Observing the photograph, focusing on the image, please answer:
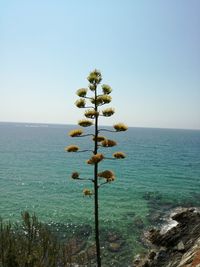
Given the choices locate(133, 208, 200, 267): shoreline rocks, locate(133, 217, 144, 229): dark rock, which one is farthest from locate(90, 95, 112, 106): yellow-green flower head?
locate(133, 217, 144, 229): dark rock

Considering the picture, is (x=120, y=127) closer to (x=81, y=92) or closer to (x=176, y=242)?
(x=81, y=92)

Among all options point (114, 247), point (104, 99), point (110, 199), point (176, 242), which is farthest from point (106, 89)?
A: point (110, 199)

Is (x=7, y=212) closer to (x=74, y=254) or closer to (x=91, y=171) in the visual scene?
(x=74, y=254)

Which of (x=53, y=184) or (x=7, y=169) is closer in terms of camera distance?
(x=53, y=184)

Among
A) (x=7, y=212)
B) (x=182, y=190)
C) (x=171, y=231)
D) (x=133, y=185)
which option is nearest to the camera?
(x=171, y=231)

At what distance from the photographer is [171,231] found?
16.8 meters

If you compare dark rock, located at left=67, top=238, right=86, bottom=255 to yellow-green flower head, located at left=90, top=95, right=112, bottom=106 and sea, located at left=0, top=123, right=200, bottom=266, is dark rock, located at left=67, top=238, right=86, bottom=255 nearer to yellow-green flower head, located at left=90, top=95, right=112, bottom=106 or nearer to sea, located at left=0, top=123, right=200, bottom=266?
sea, located at left=0, top=123, right=200, bottom=266

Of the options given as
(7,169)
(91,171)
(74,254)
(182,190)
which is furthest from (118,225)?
(7,169)

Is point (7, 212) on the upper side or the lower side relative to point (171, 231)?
lower

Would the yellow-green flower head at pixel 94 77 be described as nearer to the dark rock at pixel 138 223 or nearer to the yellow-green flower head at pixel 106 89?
the yellow-green flower head at pixel 106 89

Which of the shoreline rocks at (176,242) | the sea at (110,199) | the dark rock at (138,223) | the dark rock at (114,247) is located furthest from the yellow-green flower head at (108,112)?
the dark rock at (138,223)

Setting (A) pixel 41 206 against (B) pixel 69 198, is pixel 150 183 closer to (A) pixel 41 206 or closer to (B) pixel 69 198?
(B) pixel 69 198

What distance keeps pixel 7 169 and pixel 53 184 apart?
66.8ft

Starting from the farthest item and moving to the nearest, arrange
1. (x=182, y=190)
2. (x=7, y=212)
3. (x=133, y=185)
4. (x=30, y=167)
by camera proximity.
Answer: (x=30, y=167) → (x=133, y=185) → (x=182, y=190) → (x=7, y=212)
